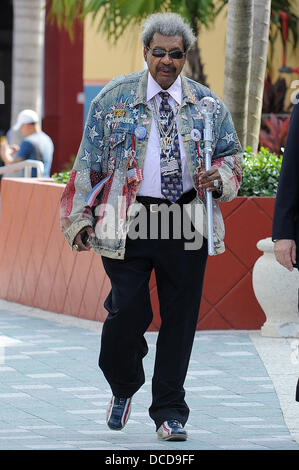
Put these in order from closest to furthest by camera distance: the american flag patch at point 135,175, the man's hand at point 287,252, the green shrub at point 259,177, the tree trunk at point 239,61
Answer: the man's hand at point 287,252 < the american flag patch at point 135,175 < the green shrub at point 259,177 < the tree trunk at point 239,61

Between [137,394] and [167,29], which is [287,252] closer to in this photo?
[167,29]

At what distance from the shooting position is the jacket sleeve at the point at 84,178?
5871mm

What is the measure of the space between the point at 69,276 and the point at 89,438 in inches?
161

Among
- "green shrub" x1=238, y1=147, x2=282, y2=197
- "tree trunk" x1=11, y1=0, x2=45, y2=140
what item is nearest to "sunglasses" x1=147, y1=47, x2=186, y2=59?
"green shrub" x1=238, y1=147, x2=282, y2=197

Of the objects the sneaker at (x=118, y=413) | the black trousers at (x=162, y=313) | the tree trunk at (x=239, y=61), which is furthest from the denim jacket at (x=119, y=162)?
the tree trunk at (x=239, y=61)

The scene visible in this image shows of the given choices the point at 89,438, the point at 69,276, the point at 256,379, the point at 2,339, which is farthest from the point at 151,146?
the point at 69,276

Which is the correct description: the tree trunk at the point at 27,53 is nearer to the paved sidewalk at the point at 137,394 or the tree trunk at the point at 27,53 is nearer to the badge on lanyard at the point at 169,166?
the paved sidewalk at the point at 137,394

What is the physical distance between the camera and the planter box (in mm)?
9172

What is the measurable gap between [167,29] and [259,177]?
3.63m

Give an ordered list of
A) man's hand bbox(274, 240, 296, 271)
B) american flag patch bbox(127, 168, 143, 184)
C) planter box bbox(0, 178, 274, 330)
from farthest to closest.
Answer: planter box bbox(0, 178, 274, 330)
american flag patch bbox(127, 168, 143, 184)
man's hand bbox(274, 240, 296, 271)

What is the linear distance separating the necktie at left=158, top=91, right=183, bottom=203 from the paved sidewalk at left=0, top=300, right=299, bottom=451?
1.13 m

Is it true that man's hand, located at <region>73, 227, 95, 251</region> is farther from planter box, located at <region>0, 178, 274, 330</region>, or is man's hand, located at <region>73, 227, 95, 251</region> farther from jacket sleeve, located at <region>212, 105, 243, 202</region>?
planter box, located at <region>0, 178, 274, 330</region>

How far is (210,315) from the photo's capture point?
9.19 meters

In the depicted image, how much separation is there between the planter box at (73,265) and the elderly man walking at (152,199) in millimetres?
3044
